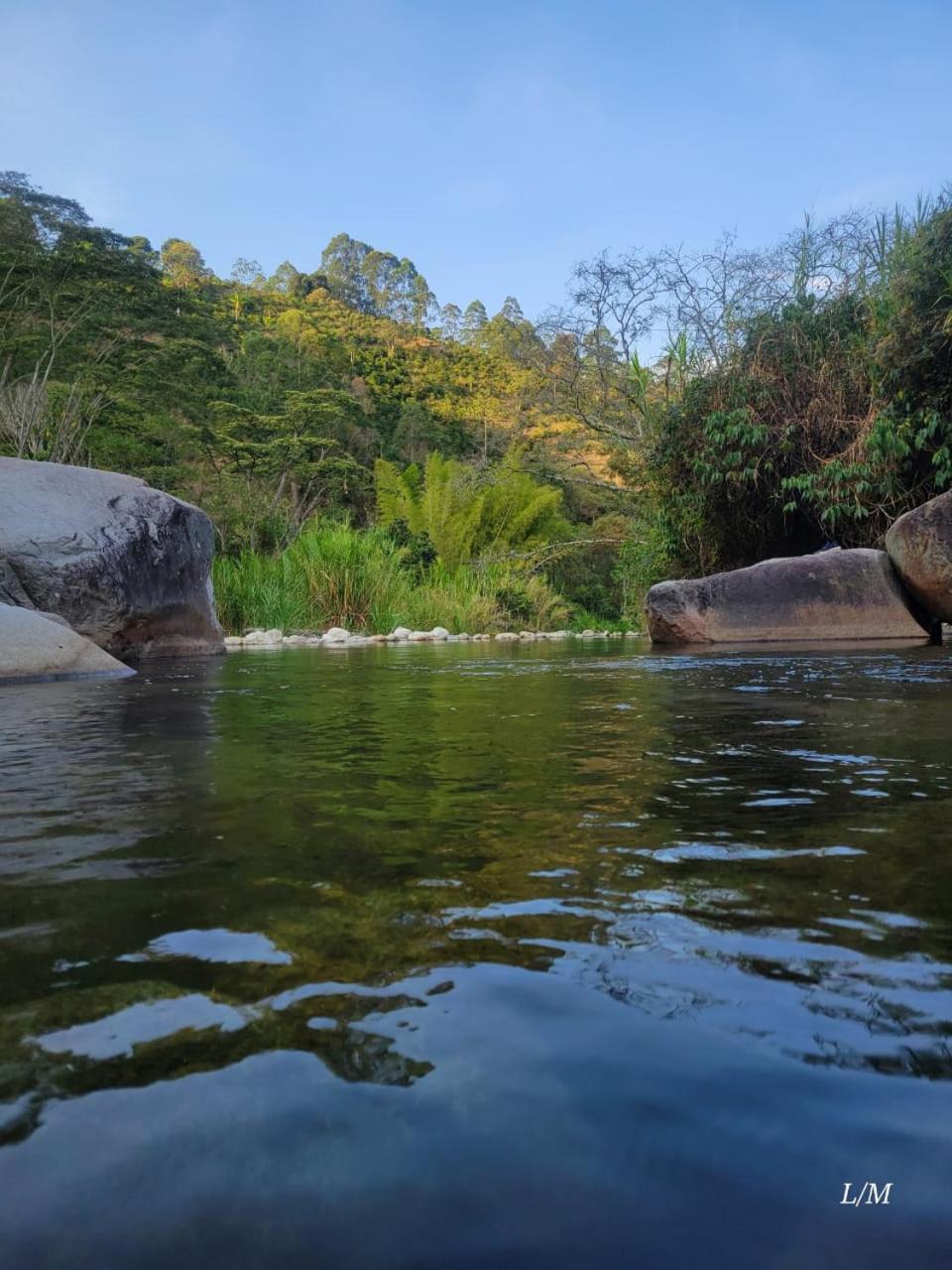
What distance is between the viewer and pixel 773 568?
827 cm

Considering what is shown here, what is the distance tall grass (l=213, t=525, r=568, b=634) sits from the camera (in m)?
11.9

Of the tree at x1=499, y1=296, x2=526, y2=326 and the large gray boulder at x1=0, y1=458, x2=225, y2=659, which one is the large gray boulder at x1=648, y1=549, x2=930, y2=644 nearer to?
the large gray boulder at x1=0, y1=458, x2=225, y2=659

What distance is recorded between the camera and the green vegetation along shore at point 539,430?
30.6 ft

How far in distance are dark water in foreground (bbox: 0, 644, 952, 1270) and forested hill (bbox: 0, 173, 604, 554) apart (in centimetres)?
1416

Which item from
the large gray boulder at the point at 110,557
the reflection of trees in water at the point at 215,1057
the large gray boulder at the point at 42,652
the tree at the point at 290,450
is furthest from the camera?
the tree at the point at 290,450

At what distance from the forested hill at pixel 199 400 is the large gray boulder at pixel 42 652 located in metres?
11.0

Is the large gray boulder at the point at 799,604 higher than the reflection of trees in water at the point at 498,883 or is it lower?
higher

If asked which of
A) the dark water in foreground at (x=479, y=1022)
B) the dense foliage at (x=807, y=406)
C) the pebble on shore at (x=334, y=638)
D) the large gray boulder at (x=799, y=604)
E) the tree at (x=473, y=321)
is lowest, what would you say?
the dark water in foreground at (x=479, y=1022)

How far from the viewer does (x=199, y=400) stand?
19422mm

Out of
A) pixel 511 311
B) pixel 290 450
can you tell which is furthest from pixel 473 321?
pixel 290 450

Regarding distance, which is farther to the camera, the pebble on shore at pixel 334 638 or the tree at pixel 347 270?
the tree at pixel 347 270

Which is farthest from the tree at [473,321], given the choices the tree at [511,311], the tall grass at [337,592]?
the tall grass at [337,592]

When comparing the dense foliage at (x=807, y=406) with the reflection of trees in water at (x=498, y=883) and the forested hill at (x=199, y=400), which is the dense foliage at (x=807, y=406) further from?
the reflection of trees in water at (x=498, y=883)

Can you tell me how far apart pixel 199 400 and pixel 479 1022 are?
66.4 ft
